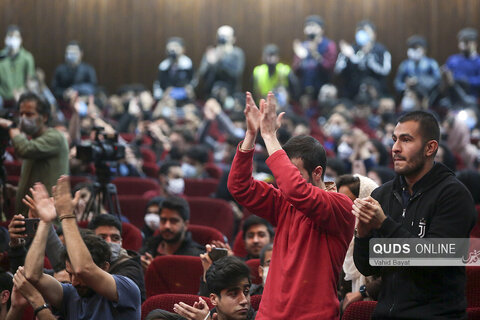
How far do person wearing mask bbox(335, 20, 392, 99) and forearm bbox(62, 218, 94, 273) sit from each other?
9.98 meters

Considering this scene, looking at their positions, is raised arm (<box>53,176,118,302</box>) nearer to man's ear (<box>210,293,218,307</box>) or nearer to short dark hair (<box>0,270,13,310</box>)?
man's ear (<box>210,293,218,307</box>)

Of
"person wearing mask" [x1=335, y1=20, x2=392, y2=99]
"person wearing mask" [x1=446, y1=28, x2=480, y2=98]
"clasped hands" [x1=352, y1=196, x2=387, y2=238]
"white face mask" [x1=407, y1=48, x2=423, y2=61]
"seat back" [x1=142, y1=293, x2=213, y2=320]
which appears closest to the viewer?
"clasped hands" [x1=352, y1=196, x2=387, y2=238]

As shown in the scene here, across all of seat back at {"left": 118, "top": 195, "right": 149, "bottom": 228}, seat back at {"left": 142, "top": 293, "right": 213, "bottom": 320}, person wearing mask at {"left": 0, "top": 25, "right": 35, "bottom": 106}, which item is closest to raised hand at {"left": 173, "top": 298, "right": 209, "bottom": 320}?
seat back at {"left": 142, "top": 293, "right": 213, "bottom": 320}

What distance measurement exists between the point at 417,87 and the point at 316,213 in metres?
9.53

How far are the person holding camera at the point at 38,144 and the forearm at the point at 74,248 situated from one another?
1610 mm

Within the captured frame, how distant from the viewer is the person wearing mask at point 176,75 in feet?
38.5

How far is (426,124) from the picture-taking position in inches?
94.8

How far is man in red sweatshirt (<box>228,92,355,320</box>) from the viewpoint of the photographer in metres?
2.27

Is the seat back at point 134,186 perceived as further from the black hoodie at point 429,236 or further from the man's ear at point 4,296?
the black hoodie at point 429,236

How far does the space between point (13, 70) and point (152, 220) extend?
658 centimetres

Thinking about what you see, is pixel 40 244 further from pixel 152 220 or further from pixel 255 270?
pixel 152 220

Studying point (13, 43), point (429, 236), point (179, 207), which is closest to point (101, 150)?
point (179, 207)

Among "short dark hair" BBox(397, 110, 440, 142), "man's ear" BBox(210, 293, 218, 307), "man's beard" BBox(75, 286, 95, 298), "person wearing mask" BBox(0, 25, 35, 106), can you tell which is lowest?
"man's ear" BBox(210, 293, 218, 307)

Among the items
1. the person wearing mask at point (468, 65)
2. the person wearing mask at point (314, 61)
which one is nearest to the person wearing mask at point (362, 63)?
the person wearing mask at point (314, 61)
